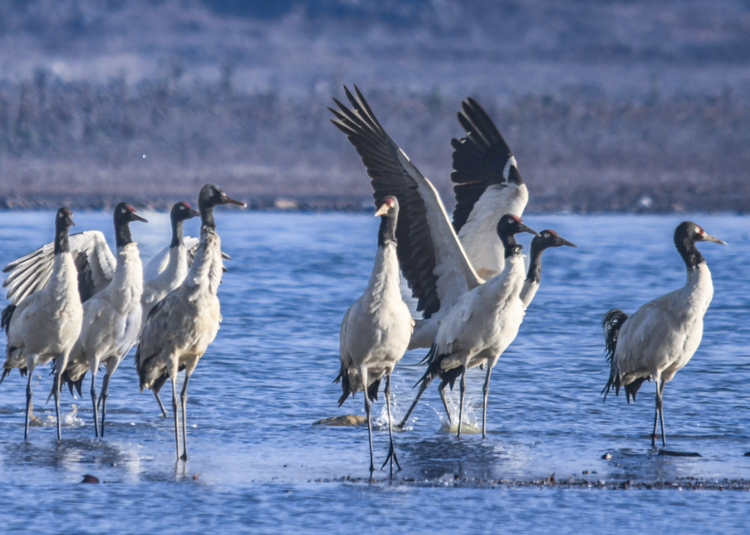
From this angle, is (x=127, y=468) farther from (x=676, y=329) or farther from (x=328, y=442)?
(x=676, y=329)

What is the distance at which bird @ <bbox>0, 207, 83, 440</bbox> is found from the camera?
7.94 m

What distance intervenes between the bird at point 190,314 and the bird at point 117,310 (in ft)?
1.85

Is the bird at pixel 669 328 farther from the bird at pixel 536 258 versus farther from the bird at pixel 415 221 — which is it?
the bird at pixel 415 221

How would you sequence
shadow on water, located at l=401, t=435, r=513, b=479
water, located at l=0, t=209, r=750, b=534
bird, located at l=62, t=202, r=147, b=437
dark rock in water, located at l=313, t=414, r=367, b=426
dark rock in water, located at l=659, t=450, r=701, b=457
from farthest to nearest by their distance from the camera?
dark rock in water, located at l=313, t=414, r=367, b=426 < bird, located at l=62, t=202, r=147, b=437 < dark rock in water, located at l=659, t=450, r=701, b=457 < shadow on water, located at l=401, t=435, r=513, b=479 < water, located at l=0, t=209, r=750, b=534

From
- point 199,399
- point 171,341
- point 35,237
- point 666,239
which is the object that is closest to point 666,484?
point 171,341

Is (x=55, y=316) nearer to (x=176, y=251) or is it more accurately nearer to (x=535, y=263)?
(x=176, y=251)

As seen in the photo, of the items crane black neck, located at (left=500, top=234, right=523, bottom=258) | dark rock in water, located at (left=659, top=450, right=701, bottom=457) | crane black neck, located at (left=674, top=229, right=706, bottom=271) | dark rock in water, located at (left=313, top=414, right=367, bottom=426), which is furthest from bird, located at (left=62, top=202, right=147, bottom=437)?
Answer: crane black neck, located at (left=674, top=229, right=706, bottom=271)

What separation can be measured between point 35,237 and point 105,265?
1922cm

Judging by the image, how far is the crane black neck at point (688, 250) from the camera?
8.52m

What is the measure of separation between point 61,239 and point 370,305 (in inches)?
90.8

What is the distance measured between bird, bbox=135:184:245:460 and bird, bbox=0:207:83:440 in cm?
62

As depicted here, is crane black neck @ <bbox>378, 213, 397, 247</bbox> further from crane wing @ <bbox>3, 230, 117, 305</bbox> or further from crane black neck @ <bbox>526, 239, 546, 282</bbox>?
crane wing @ <bbox>3, 230, 117, 305</bbox>

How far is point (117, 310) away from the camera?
821 centimetres

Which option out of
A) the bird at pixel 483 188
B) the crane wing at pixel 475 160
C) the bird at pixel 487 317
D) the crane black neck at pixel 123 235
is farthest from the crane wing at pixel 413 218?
the crane black neck at pixel 123 235
